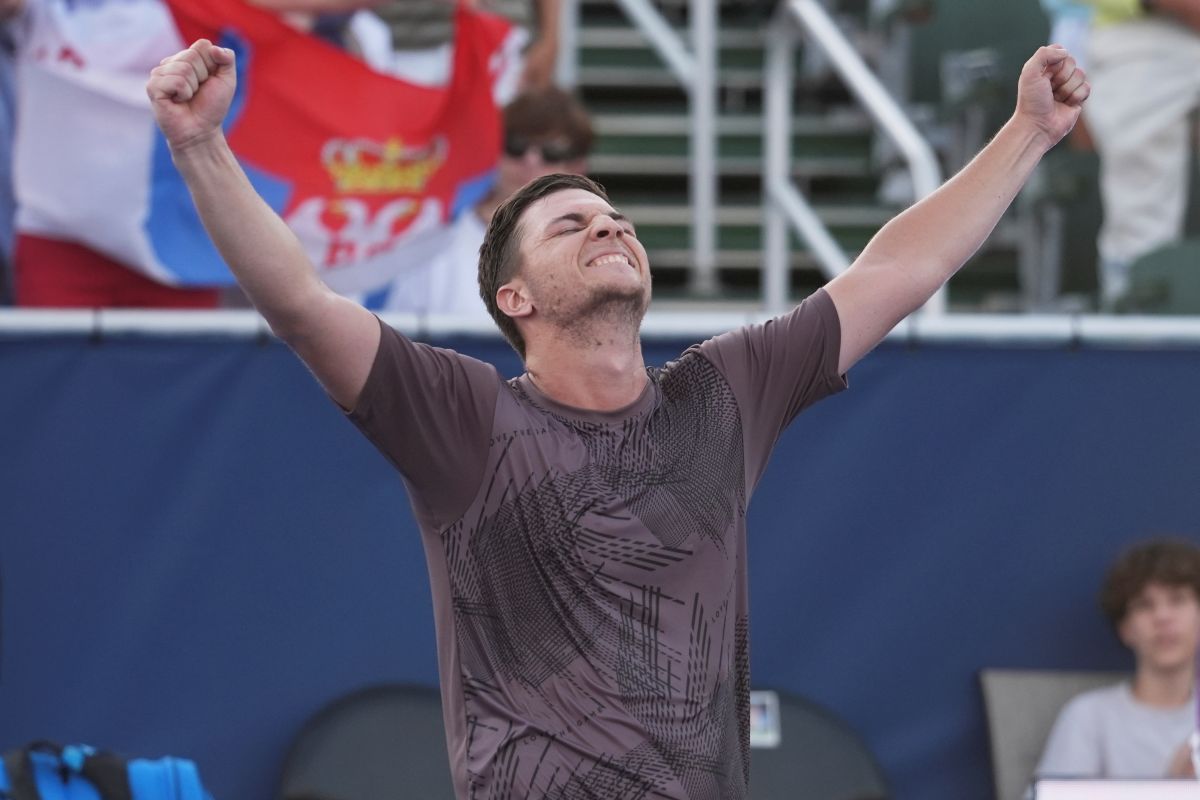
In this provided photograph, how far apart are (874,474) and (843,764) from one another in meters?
0.73

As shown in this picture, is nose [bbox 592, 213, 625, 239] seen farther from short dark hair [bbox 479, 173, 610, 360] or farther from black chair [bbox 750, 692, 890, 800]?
black chair [bbox 750, 692, 890, 800]

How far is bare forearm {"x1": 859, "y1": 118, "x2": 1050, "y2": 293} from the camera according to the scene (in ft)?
10.1

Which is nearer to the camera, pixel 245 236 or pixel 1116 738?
pixel 245 236

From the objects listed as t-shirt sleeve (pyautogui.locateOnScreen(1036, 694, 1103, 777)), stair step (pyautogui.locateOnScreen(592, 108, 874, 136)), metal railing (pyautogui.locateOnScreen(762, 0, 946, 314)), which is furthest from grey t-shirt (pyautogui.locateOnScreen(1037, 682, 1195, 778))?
stair step (pyautogui.locateOnScreen(592, 108, 874, 136))

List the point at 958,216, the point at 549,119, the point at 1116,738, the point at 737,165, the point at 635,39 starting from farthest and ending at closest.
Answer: the point at 635,39, the point at 737,165, the point at 549,119, the point at 1116,738, the point at 958,216

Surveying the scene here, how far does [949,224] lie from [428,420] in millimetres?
956

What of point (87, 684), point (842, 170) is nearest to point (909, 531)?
point (87, 684)

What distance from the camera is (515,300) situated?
2.98 meters

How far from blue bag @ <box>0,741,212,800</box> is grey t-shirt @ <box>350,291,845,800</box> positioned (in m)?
0.86

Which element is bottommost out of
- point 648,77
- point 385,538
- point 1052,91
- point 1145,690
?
point 1145,690

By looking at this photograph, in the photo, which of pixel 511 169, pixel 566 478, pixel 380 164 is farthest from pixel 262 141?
pixel 566 478

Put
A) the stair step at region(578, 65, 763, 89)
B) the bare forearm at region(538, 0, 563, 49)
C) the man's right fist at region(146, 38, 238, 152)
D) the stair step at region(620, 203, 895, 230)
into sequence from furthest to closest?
the stair step at region(578, 65, 763, 89)
the stair step at region(620, 203, 895, 230)
the bare forearm at region(538, 0, 563, 49)
the man's right fist at region(146, 38, 238, 152)

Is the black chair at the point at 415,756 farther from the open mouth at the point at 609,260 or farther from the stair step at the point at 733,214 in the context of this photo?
the stair step at the point at 733,214

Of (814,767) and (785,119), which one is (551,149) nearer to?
(785,119)
